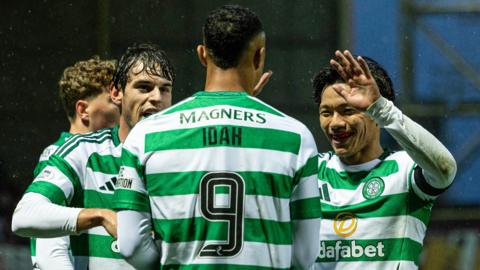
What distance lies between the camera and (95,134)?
14.5 ft

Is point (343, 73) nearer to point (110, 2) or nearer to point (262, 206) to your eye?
point (262, 206)

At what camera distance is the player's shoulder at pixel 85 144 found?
4.23 metres

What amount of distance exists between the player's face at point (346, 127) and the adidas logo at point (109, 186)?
2.37ft

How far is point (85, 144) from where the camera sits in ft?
14.1

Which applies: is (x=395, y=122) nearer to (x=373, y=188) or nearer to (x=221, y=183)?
(x=373, y=188)

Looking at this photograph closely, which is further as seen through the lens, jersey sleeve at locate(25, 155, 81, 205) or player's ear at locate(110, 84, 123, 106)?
player's ear at locate(110, 84, 123, 106)

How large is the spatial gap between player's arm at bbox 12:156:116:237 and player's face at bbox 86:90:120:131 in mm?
1165

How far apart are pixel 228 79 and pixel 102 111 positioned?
1923mm

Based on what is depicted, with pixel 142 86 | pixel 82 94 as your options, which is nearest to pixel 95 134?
pixel 142 86

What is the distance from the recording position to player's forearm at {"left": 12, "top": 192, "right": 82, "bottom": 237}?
12.8ft

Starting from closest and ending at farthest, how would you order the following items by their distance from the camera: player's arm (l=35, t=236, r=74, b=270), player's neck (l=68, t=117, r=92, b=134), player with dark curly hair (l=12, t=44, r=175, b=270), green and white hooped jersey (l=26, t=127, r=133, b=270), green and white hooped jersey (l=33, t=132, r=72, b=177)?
player with dark curly hair (l=12, t=44, r=175, b=270) < green and white hooped jersey (l=26, t=127, r=133, b=270) < player's arm (l=35, t=236, r=74, b=270) < green and white hooped jersey (l=33, t=132, r=72, b=177) < player's neck (l=68, t=117, r=92, b=134)

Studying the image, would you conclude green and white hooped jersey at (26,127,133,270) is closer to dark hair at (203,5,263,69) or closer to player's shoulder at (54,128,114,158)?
player's shoulder at (54,128,114,158)

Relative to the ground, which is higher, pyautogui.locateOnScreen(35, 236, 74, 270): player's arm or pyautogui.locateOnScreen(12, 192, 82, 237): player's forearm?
pyautogui.locateOnScreen(12, 192, 82, 237): player's forearm

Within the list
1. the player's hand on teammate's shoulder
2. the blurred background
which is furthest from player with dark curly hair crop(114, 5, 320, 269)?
the blurred background
